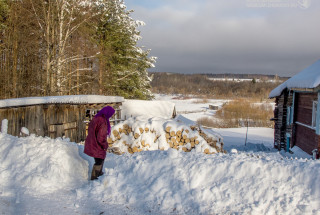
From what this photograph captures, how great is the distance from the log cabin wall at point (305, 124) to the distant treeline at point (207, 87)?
306 ft

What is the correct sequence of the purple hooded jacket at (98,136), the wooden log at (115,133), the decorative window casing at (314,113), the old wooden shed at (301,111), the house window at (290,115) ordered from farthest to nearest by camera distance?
the house window at (290,115) < the decorative window casing at (314,113) < the old wooden shed at (301,111) < the wooden log at (115,133) < the purple hooded jacket at (98,136)

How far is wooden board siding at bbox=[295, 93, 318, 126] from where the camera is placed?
12094 mm

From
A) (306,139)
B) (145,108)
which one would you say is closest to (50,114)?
(145,108)

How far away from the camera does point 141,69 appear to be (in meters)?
26.9

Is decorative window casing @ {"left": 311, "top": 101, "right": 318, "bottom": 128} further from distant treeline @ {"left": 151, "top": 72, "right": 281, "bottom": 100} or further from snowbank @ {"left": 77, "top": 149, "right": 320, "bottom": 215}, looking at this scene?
distant treeline @ {"left": 151, "top": 72, "right": 281, "bottom": 100}

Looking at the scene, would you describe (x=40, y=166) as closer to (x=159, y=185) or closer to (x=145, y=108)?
(x=159, y=185)

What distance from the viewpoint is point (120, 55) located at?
976 inches

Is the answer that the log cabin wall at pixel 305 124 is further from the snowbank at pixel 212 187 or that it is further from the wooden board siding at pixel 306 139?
the snowbank at pixel 212 187

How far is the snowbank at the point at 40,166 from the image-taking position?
481cm

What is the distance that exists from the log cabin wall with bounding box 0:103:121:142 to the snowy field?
5.32 meters

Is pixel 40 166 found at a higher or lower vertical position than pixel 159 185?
higher

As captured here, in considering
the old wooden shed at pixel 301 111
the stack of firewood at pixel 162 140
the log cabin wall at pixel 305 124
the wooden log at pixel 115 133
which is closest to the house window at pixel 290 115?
the old wooden shed at pixel 301 111

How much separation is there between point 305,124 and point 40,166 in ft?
40.3

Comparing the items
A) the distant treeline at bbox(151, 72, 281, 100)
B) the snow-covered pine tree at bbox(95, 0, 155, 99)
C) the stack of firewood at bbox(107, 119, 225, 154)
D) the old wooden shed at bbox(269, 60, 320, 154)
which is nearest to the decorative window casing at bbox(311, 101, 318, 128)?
the old wooden shed at bbox(269, 60, 320, 154)
